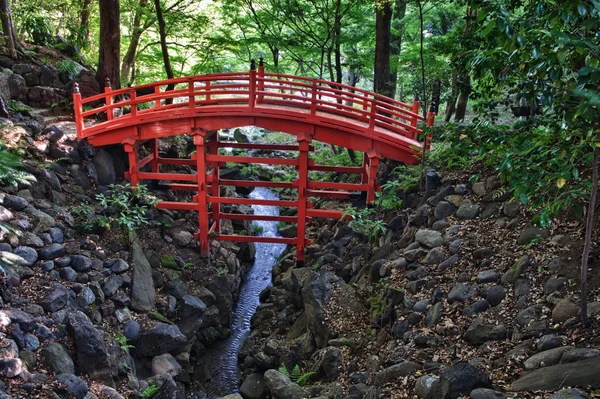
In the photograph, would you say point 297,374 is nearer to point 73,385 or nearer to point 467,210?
point 73,385

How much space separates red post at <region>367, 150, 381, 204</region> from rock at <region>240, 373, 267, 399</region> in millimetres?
5192

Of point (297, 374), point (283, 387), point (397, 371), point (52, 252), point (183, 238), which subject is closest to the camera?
point (397, 371)

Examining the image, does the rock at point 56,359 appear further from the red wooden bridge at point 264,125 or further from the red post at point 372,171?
the red post at point 372,171

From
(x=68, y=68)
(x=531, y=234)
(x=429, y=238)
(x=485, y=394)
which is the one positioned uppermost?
(x=68, y=68)

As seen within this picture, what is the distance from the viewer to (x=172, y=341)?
9.47 metres

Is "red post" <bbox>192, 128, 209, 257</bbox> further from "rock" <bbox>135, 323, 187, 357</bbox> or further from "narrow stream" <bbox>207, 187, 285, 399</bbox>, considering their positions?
"rock" <bbox>135, 323, 187, 357</bbox>

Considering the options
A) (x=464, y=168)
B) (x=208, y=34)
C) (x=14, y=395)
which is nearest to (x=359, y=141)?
(x=464, y=168)

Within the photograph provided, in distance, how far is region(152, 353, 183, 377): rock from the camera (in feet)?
29.9

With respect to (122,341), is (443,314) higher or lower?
higher

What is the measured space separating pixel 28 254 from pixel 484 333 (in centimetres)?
819

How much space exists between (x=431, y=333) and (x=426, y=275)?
166 centimetres

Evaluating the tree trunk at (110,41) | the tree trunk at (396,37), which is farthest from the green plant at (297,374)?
the tree trunk at (110,41)

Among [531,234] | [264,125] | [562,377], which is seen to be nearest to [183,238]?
[264,125]

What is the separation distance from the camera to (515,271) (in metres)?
6.74
